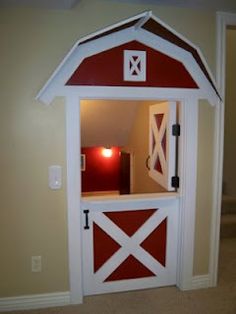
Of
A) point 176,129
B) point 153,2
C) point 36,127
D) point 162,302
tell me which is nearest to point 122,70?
point 153,2

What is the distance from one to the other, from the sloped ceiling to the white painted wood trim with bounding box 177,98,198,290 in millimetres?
1498

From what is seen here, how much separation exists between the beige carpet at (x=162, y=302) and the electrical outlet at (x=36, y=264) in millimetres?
334

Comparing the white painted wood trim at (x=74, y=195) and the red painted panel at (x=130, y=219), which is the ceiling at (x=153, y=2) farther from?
the red painted panel at (x=130, y=219)

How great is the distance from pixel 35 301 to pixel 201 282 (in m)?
1.51

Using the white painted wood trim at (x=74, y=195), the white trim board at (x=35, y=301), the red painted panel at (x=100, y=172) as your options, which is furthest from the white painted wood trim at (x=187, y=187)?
the red painted panel at (x=100, y=172)

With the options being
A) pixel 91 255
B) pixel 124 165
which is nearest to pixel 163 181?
pixel 91 255

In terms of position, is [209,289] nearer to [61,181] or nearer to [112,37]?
[61,181]

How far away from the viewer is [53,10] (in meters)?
2.23

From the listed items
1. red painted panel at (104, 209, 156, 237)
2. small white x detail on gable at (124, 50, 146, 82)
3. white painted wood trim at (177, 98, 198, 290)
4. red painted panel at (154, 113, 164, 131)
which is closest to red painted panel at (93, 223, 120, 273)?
red painted panel at (104, 209, 156, 237)

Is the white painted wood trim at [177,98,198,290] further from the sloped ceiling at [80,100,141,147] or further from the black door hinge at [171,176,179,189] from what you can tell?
the sloped ceiling at [80,100,141,147]

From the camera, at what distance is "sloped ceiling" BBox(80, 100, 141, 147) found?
12.7ft

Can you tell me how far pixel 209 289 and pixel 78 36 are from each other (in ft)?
8.24

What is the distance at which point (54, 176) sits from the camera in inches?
93.4

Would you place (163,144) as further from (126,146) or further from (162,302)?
(126,146)
